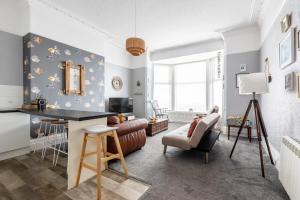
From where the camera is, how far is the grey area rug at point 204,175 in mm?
1692

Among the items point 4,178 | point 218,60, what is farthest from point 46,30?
point 218,60

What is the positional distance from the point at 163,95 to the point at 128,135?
4.67m

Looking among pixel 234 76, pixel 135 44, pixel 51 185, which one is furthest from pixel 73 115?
pixel 234 76

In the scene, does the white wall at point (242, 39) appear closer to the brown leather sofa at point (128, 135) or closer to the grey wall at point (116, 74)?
the brown leather sofa at point (128, 135)

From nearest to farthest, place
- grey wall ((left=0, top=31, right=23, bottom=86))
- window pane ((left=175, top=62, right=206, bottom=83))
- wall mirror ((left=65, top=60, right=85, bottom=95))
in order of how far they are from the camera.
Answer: grey wall ((left=0, top=31, right=23, bottom=86)) → wall mirror ((left=65, top=60, right=85, bottom=95)) → window pane ((left=175, top=62, right=206, bottom=83))

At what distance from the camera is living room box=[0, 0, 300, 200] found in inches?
72.4

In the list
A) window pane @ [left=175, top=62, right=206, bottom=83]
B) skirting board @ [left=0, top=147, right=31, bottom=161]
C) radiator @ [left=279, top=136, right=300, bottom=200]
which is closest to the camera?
radiator @ [left=279, top=136, right=300, bottom=200]

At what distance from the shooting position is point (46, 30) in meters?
3.36

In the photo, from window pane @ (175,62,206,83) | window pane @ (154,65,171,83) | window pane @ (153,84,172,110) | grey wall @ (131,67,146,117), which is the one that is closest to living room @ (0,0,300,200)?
window pane @ (175,62,206,83)

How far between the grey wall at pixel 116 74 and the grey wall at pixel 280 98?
4863 millimetres

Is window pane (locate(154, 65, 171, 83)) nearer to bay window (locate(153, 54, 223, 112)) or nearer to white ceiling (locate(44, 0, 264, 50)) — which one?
bay window (locate(153, 54, 223, 112))

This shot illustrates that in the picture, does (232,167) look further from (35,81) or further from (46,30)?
(46,30)

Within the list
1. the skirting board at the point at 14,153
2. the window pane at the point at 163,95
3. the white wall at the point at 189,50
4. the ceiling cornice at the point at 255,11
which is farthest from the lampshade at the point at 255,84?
the window pane at the point at 163,95

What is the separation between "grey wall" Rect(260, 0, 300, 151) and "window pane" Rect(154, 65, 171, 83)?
4.31 meters
